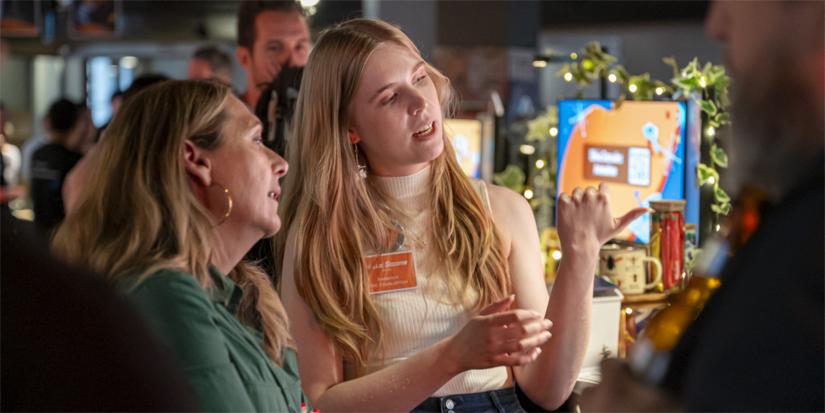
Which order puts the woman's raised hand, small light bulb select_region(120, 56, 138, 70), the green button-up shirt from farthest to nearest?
small light bulb select_region(120, 56, 138, 70) < the woman's raised hand < the green button-up shirt

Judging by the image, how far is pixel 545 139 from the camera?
406cm

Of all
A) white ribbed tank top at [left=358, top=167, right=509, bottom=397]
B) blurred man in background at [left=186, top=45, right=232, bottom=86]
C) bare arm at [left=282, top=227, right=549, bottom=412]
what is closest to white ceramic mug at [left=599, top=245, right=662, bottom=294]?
white ribbed tank top at [left=358, top=167, right=509, bottom=397]

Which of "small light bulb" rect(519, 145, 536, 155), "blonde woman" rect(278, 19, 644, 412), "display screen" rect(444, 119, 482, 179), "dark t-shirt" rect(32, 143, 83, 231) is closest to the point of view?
"blonde woman" rect(278, 19, 644, 412)

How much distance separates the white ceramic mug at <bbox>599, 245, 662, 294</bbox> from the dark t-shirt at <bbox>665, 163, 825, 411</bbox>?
7.01ft

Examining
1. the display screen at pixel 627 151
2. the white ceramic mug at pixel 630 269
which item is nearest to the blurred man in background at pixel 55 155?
the display screen at pixel 627 151

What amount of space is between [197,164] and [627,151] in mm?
1790

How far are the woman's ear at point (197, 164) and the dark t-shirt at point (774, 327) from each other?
109 centimetres

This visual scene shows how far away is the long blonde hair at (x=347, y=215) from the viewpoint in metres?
2.26

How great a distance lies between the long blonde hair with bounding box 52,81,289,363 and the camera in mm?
1616

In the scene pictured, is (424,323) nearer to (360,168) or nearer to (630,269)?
(360,168)

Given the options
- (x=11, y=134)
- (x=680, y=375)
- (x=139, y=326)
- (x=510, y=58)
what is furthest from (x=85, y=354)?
(x=11, y=134)

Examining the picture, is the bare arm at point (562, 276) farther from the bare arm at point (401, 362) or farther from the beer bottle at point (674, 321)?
the beer bottle at point (674, 321)

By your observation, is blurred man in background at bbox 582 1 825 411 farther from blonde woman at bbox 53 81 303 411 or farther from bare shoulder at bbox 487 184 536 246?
bare shoulder at bbox 487 184 536 246

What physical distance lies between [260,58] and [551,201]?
1257mm
